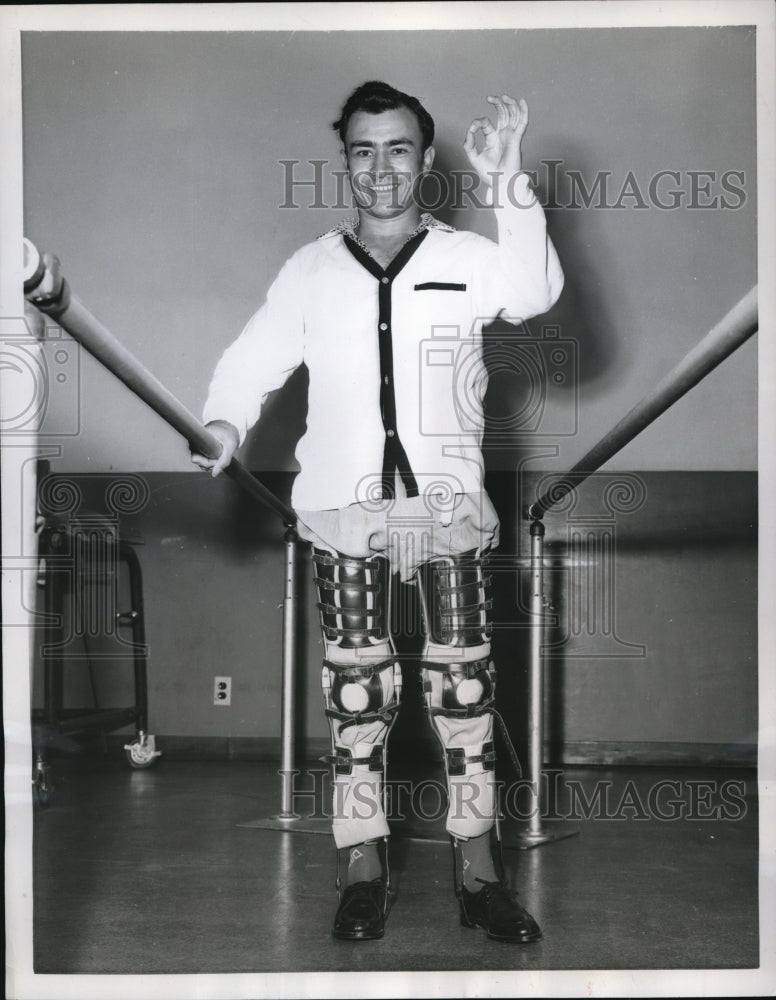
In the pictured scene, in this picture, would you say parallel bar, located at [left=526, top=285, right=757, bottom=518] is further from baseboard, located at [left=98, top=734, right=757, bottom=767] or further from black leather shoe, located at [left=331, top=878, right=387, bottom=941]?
black leather shoe, located at [left=331, top=878, right=387, bottom=941]

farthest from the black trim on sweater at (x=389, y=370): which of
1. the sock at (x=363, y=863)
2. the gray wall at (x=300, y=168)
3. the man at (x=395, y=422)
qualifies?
the sock at (x=363, y=863)

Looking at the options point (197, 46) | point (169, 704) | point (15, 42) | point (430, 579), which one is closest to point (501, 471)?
point (430, 579)

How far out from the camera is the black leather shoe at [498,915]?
6.31 ft

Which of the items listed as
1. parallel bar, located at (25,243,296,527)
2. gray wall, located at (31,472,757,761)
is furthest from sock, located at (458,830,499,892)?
parallel bar, located at (25,243,296,527)

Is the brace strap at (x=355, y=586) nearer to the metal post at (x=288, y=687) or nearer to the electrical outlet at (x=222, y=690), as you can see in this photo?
the metal post at (x=288, y=687)

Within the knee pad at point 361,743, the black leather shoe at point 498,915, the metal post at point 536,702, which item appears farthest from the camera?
the metal post at point 536,702

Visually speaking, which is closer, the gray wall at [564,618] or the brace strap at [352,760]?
the brace strap at [352,760]

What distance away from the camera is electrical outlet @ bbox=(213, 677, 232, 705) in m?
2.29

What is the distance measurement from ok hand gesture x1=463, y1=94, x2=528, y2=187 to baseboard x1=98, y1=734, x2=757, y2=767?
1.18 m

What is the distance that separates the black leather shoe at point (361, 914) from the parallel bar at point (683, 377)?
0.82 metres

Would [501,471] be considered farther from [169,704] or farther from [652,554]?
[169,704]

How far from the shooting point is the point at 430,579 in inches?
81.3

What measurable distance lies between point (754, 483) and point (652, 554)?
29 centimetres

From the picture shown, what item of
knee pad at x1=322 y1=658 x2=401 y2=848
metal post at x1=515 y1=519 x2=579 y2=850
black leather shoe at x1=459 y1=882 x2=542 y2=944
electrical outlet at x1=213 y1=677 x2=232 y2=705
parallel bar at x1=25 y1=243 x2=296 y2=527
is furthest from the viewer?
electrical outlet at x1=213 y1=677 x2=232 y2=705
